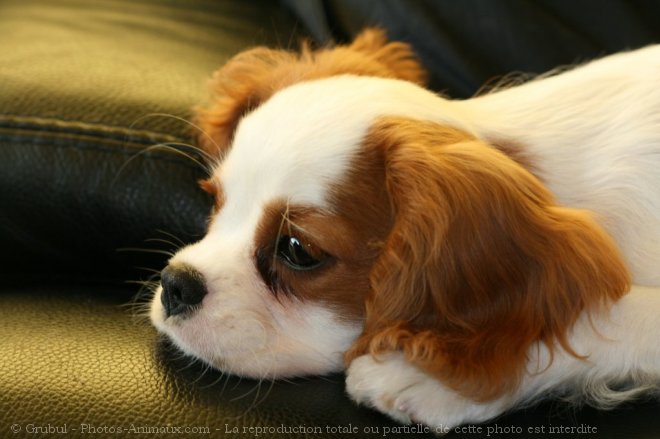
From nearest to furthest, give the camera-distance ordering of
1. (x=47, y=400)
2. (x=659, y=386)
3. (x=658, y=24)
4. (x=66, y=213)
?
(x=47, y=400) → (x=659, y=386) → (x=66, y=213) → (x=658, y=24)

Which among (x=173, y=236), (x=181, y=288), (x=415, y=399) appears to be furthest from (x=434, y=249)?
(x=173, y=236)

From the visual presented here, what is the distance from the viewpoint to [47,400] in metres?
1.08

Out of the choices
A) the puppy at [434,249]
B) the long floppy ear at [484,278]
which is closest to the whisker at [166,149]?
the puppy at [434,249]

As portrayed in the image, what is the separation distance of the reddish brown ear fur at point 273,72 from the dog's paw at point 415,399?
587 millimetres

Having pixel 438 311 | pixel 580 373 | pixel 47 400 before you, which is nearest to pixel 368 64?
pixel 438 311

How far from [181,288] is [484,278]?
45cm

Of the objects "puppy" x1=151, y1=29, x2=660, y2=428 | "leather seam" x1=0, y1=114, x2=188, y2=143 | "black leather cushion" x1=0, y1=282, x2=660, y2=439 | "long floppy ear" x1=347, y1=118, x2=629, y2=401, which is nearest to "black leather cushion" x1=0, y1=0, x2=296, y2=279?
"leather seam" x1=0, y1=114, x2=188, y2=143

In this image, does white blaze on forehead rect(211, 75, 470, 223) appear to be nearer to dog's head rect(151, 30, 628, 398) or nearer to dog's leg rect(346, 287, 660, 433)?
dog's head rect(151, 30, 628, 398)

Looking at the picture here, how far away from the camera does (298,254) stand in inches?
49.1

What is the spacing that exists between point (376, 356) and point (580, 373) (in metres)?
0.29

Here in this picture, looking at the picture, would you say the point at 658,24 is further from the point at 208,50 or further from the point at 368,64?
the point at 208,50

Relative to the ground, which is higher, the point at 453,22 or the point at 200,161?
the point at 453,22

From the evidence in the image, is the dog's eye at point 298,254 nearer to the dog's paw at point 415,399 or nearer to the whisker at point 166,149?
the dog's paw at point 415,399

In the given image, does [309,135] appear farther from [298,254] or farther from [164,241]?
[164,241]
